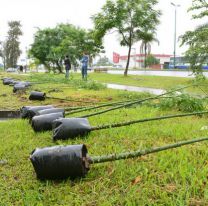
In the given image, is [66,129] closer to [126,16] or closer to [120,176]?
[120,176]

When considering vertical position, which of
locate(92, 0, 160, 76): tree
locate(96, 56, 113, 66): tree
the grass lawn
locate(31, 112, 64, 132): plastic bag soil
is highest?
locate(92, 0, 160, 76): tree

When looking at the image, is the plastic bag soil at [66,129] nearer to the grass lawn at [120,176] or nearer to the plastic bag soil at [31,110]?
the grass lawn at [120,176]

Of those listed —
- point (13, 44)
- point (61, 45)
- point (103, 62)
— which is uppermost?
point (13, 44)

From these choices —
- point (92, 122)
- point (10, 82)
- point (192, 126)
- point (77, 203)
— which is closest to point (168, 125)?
point (192, 126)

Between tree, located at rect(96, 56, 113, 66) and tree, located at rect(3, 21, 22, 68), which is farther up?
tree, located at rect(3, 21, 22, 68)

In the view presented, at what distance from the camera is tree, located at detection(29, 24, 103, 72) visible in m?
30.3

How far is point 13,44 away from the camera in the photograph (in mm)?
68000

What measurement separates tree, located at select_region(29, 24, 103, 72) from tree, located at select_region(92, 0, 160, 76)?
2418mm

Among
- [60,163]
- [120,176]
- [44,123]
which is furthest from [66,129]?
[120,176]

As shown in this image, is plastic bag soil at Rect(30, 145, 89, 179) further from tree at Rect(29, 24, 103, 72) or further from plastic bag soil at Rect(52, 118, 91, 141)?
tree at Rect(29, 24, 103, 72)

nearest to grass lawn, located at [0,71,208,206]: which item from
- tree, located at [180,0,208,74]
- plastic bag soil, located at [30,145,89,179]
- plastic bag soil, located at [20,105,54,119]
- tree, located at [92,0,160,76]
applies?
plastic bag soil, located at [30,145,89,179]

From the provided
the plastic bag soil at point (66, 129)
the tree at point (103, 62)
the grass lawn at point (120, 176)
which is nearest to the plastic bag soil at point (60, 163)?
the grass lawn at point (120, 176)

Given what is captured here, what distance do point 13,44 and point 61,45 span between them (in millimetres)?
40519

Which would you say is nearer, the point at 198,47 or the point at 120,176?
the point at 120,176
